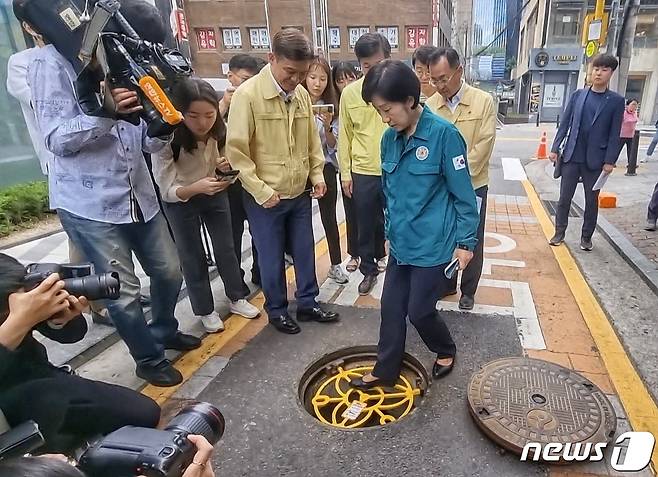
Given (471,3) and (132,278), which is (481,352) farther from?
(471,3)

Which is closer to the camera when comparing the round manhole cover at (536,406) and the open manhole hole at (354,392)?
the round manhole cover at (536,406)

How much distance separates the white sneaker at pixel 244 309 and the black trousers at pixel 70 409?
142cm

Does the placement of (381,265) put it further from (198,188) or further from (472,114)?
(198,188)

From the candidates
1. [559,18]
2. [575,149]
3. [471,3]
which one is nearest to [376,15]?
[559,18]

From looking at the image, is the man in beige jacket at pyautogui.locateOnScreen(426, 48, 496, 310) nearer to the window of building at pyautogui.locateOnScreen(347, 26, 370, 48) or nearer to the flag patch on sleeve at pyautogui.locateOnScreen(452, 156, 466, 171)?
the flag patch on sleeve at pyautogui.locateOnScreen(452, 156, 466, 171)

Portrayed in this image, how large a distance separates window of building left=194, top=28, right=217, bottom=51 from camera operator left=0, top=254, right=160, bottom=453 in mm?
30880

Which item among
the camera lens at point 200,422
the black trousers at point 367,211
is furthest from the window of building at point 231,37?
the camera lens at point 200,422

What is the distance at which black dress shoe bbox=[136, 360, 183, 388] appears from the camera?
97.1 inches

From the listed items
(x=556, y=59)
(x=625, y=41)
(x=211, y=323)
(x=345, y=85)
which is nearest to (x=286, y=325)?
(x=211, y=323)

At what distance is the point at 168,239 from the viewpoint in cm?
252

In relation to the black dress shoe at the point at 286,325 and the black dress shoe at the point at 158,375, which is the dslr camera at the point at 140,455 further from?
the black dress shoe at the point at 286,325

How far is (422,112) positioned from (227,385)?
5.83ft

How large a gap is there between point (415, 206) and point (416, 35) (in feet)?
94.8

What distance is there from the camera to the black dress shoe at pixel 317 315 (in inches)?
122
